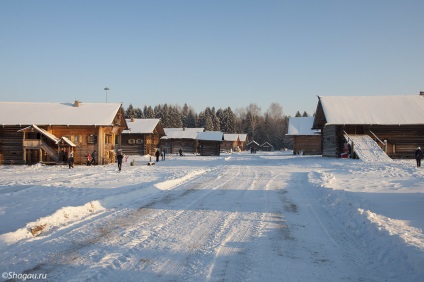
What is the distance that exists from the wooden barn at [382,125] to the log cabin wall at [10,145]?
3189cm

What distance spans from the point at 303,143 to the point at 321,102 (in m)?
21.3

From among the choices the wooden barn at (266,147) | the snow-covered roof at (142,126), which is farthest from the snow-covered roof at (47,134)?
the wooden barn at (266,147)

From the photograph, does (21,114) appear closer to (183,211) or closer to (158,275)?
(183,211)

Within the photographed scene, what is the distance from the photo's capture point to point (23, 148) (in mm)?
34125

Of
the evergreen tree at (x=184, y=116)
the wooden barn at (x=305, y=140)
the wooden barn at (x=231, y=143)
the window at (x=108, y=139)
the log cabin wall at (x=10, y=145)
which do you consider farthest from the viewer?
the evergreen tree at (x=184, y=116)

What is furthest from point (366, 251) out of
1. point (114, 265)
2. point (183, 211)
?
point (183, 211)

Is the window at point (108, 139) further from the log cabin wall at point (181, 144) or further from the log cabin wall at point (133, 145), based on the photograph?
the log cabin wall at point (181, 144)

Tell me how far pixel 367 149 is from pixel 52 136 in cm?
3066

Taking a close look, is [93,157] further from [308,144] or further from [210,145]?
[308,144]

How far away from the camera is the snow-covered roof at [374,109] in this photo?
35.0 meters

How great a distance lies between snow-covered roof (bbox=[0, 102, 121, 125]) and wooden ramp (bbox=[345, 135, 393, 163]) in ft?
79.9

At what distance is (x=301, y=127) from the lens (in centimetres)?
6031

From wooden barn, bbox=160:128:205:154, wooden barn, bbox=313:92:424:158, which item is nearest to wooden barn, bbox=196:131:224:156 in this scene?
wooden barn, bbox=160:128:205:154

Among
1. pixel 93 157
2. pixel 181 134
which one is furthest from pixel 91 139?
pixel 181 134
